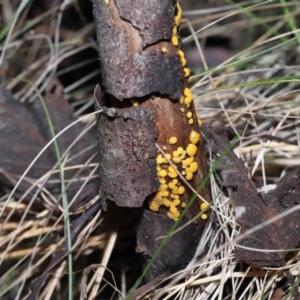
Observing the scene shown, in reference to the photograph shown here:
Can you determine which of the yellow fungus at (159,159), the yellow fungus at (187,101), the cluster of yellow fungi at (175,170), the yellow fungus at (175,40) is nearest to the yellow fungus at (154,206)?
the cluster of yellow fungi at (175,170)

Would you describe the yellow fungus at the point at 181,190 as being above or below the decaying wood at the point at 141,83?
below

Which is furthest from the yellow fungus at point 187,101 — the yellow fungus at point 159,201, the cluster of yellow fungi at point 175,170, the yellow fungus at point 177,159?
the yellow fungus at point 159,201

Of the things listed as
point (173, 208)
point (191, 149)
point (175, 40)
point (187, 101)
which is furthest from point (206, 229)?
point (175, 40)

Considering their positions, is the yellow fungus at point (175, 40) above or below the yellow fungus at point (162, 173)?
above

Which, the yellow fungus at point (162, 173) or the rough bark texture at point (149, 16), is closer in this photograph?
the rough bark texture at point (149, 16)

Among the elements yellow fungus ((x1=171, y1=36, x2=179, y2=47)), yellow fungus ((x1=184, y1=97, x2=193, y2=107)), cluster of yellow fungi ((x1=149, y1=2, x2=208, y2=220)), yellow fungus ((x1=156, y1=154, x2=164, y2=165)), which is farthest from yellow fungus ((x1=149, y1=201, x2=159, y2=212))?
yellow fungus ((x1=171, y1=36, x2=179, y2=47))

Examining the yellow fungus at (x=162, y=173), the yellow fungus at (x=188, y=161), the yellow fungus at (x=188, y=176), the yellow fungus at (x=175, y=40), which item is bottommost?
the yellow fungus at (x=188, y=176)

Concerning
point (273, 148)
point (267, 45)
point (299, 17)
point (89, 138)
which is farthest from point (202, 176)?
point (299, 17)

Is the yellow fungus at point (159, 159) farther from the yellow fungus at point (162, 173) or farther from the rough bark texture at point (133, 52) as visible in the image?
the rough bark texture at point (133, 52)

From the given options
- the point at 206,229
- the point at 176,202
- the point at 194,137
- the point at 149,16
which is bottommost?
the point at 206,229

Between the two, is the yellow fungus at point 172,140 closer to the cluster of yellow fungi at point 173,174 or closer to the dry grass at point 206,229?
the cluster of yellow fungi at point 173,174

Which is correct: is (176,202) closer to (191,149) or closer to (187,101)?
(191,149)
